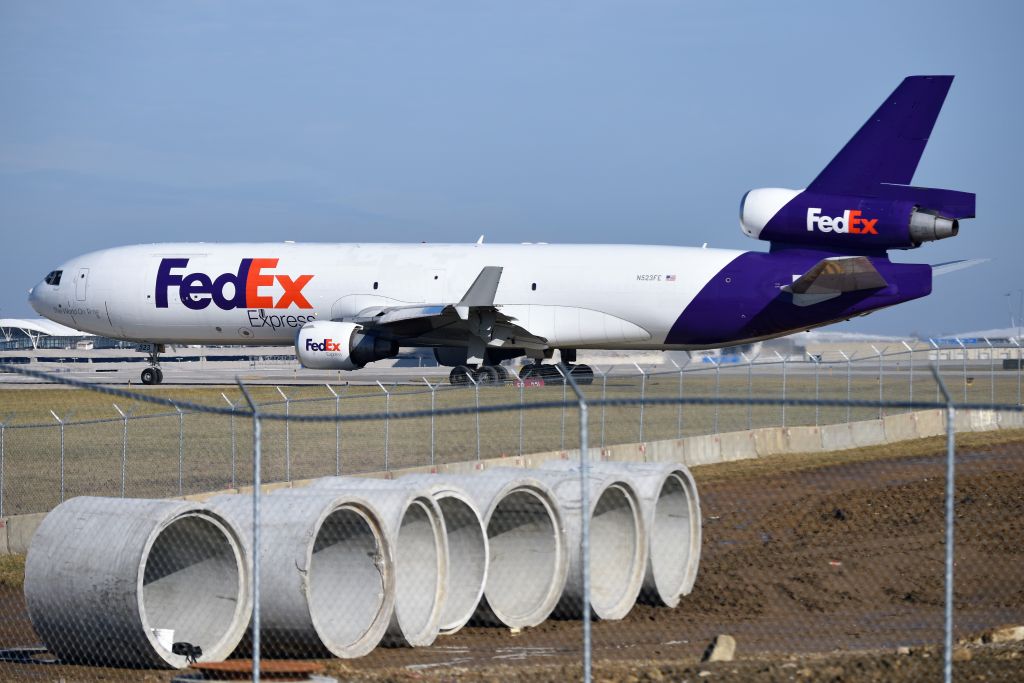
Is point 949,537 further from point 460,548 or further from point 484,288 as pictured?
point 484,288

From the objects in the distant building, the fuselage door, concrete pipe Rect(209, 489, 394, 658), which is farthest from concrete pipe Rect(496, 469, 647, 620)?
the distant building

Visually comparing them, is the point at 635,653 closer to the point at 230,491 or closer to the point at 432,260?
the point at 230,491

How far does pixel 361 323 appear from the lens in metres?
37.1

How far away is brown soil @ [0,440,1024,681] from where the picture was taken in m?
9.82

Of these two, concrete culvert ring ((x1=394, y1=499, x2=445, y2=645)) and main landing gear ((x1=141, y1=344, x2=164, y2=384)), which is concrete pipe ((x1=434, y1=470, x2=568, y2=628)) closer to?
concrete culvert ring ((x1=394, y1=499, x2=445, y2=645))

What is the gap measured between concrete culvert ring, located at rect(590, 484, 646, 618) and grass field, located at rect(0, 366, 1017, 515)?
142 cm

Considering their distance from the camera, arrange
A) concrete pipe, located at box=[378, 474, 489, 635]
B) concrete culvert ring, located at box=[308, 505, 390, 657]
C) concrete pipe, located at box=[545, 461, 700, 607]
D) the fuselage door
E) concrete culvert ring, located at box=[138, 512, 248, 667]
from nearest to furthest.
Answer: concrete culvert ring, located at box=[138, 512, 248, 667] → concrete culvert ring, located at box=[308, 505, 390, 657] → concrete pipe, located at box=[378, 474, 489, 635] → concrete pipe, located at box=[545, 461, 700, 607] → the fuselage door

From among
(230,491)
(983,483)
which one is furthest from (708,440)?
(230,491)

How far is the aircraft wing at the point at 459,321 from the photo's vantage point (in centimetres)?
3550

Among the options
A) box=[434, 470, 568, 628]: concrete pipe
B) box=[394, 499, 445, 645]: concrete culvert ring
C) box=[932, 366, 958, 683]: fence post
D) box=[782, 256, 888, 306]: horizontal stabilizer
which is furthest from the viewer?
box=[782, 256, 888, 306]: horizontal stabilizer

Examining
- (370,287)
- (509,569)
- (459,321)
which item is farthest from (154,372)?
(509,569)

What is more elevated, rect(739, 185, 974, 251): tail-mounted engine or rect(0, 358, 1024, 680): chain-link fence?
rect(739, 185, 974, 251): tail-mounted engine

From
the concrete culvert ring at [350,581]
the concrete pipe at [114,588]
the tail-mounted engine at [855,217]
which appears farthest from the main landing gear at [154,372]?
the concrete pipe at [114,588]

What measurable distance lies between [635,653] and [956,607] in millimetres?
3945
